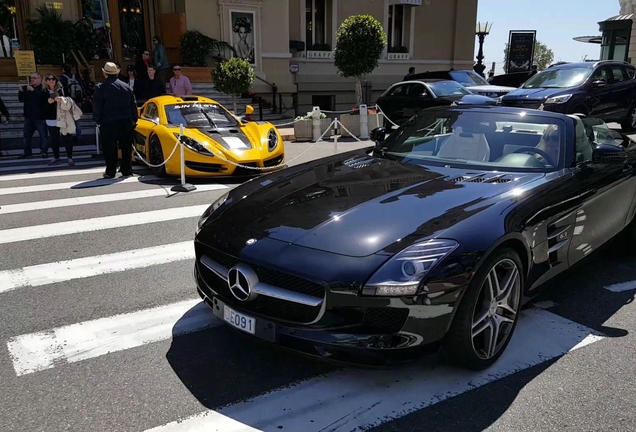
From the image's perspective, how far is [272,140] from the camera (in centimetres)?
984

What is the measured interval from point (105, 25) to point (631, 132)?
55.1 ft

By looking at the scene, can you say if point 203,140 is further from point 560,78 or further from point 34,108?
point 560,78

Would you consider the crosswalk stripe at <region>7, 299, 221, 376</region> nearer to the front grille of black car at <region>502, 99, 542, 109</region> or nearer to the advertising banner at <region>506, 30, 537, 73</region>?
the front grille of black car at <region>502, 99, 542, 109</region>

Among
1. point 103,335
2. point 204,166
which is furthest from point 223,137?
point 103,335

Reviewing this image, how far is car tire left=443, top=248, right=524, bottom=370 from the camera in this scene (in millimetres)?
3039

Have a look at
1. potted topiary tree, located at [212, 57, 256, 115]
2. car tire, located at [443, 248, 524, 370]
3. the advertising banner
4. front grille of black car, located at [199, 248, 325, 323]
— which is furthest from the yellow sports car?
the advertising banner

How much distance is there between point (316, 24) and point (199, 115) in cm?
1524

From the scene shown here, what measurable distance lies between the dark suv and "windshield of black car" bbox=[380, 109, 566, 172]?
9.00m

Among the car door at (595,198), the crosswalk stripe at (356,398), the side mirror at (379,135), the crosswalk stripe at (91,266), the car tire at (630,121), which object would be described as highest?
the side mirror at (379,135)

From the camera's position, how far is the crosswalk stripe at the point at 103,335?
351cm

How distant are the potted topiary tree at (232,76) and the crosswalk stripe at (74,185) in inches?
290

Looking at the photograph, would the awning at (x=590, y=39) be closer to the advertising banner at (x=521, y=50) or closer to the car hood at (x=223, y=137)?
the advertising banner at (x=521, y=50)

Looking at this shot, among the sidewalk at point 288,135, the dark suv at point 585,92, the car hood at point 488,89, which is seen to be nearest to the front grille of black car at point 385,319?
the dark suv at point 585,92

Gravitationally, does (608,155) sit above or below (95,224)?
above
